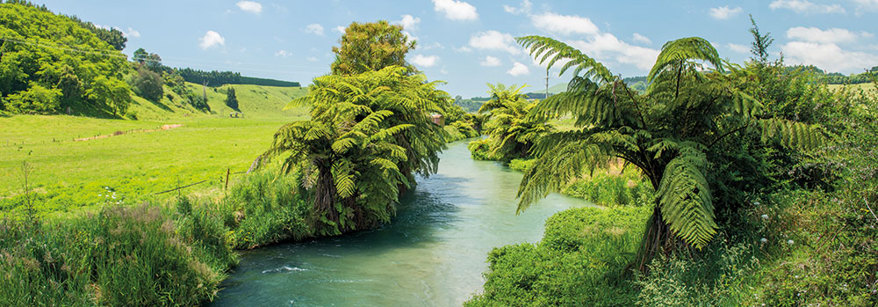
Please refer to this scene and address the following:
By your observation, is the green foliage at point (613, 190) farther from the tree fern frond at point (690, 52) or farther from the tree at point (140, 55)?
the tree at point (140, 55)

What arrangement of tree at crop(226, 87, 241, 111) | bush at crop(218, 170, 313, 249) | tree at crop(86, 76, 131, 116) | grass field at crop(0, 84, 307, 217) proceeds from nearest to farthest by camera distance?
bush at crop(218, 170, 313, 249) → grass field at crop(0, 84, 307, 217) → tree at crop(86, 76, 131, 116) → tree at crop(226, 87, 241, 111)

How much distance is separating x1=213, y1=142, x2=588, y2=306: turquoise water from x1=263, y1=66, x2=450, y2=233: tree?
92 cm

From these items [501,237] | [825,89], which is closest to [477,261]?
[501,237]

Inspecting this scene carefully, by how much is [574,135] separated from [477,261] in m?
4.79

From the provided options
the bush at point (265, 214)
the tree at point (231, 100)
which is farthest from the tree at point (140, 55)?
the bush at point (265, 214)

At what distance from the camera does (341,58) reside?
880 inches

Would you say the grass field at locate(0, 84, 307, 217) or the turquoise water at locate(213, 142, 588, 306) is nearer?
the turquoise water at locate(213, 142, 588, 306)

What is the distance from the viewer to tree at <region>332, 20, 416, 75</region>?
21.2 meters

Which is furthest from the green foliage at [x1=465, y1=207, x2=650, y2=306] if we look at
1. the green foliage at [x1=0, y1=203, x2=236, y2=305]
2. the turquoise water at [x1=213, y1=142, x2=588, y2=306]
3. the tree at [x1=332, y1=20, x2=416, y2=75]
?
the tree at [x1=332, y1=20, x2=416, y2=75]

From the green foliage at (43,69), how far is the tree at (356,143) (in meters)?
60.6

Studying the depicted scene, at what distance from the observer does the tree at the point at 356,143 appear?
9977mm

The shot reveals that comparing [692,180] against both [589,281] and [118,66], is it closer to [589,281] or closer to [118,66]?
[589,281]

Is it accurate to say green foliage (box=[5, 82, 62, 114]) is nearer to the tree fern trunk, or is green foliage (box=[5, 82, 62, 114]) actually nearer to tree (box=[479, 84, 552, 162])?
tree (box=[479, 84, 552, 162])

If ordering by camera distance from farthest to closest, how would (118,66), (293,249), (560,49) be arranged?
(118,66)
(293,249)
(560,49)
